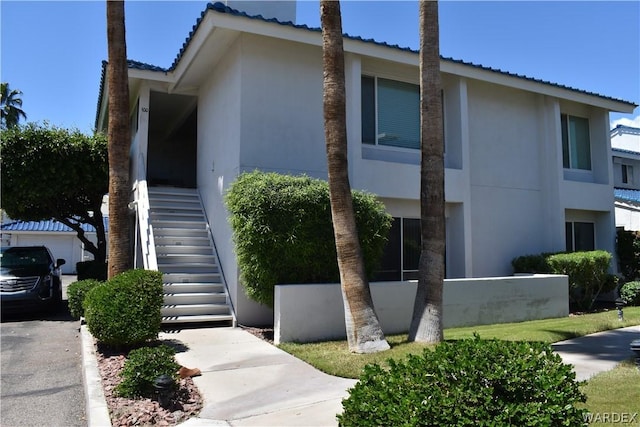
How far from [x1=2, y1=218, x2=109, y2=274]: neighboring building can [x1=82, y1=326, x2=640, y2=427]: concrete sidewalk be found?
25.2m

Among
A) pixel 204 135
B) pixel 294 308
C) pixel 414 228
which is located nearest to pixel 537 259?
pixel 414 228

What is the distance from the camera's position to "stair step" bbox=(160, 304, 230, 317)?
9617mm

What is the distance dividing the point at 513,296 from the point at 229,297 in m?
6.52

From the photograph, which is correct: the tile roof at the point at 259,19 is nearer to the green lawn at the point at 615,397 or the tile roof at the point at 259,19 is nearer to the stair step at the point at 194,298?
the stair step at the point at 194,298

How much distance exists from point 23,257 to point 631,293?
17.5 m

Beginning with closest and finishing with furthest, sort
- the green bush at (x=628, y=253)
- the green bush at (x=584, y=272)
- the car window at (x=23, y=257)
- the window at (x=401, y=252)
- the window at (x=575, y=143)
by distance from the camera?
the window at (x=401, y=252), the green bush at (x=584, y=272), the car window at (x=23, y=257), the green bush at (x=628, y=253), the window at (x=575, y=143)

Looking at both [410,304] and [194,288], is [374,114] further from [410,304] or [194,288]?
[194,288]

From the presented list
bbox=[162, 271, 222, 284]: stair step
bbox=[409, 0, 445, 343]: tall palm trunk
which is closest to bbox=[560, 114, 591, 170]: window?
bbox=[409, 0, 445, 343]: tall palm trunk

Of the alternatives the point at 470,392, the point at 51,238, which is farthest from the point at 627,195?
the point at 51,238

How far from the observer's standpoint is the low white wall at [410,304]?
28.0 feet

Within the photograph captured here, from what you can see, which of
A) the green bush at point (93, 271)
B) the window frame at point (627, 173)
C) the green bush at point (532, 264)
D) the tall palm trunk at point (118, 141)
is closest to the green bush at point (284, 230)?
the tall palm trunk at point (118, 141)

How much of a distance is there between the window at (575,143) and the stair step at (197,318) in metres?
11.9

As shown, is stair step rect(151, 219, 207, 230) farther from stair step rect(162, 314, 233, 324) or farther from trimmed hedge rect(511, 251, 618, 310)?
trimmed hedge rect(511, 251, 618, 310)

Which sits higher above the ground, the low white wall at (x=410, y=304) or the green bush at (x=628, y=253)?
the green bush at (x=628, y=253)
